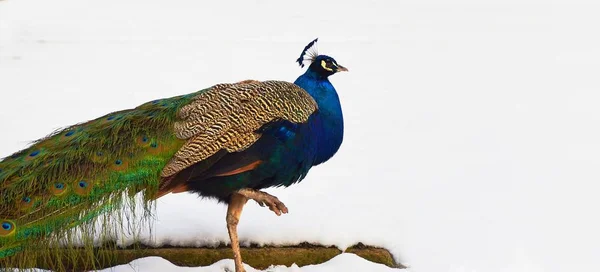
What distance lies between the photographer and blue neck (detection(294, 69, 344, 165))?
420cm

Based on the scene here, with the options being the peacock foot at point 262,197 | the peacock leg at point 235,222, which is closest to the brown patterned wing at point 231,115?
the peacock foot at point 262,197

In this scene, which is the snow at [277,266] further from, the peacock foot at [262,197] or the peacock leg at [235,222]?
the peacock foot at [262,197]

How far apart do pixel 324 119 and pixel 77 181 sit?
3.65ft

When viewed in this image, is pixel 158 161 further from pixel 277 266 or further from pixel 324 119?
pixel 277 266

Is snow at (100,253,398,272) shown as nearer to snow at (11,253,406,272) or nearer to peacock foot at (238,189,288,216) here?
snow at (11,253,406,272)

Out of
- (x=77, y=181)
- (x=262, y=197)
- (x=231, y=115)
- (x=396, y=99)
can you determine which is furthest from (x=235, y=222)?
(x=396, y=99)

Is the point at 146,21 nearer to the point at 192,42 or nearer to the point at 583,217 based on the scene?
the point at 192,42

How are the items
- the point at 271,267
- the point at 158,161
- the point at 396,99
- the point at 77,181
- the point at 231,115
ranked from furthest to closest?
the point at 396,99
the point at 271,267
the point at 231,115
the point at 158,161
the point at 77,181

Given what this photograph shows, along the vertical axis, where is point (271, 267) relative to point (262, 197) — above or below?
below

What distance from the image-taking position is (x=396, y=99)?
820cm

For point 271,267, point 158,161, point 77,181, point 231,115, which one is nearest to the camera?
point 77,181

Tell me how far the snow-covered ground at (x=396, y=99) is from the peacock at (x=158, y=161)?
725mm

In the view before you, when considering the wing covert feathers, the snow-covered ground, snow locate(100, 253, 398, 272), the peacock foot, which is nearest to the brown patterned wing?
the wing covert feathers

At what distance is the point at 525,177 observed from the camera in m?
6.38
